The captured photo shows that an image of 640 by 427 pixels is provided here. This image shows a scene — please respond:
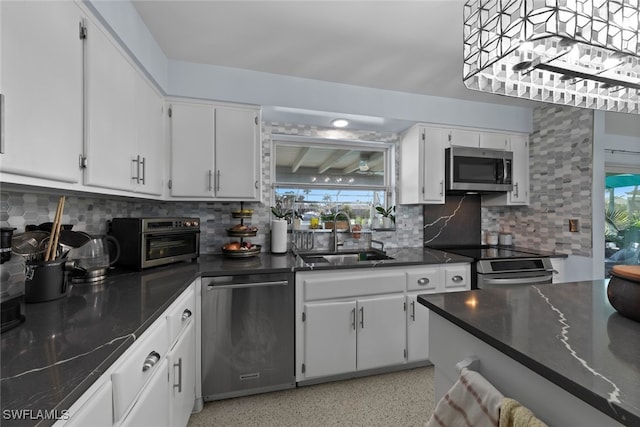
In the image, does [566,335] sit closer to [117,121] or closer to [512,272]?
[512,272]

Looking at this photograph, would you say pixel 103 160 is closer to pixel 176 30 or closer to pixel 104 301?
pixel 104 301

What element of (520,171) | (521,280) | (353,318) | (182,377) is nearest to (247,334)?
(182,377)

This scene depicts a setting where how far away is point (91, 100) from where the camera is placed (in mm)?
1222

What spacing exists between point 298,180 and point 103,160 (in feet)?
5.61

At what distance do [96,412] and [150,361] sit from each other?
313mm

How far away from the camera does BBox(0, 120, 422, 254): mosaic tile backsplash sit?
1.28 metres

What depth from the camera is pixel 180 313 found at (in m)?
1.42

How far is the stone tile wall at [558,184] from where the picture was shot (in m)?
2.50

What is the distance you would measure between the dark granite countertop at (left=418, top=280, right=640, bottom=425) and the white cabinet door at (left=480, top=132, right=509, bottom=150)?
1.98m

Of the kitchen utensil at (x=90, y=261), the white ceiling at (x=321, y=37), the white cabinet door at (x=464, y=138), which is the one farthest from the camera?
the white cabinet door at (x=464, y=138)

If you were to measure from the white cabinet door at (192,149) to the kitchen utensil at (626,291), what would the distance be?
2.32 meters

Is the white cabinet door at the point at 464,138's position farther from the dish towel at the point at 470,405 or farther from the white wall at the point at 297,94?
the dish towel at the point at 470,405

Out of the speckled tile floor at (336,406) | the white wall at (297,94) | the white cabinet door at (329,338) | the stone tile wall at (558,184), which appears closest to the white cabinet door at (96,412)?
the speckled tile floor at (336,406)

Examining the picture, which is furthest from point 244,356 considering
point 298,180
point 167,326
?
point 298,180
